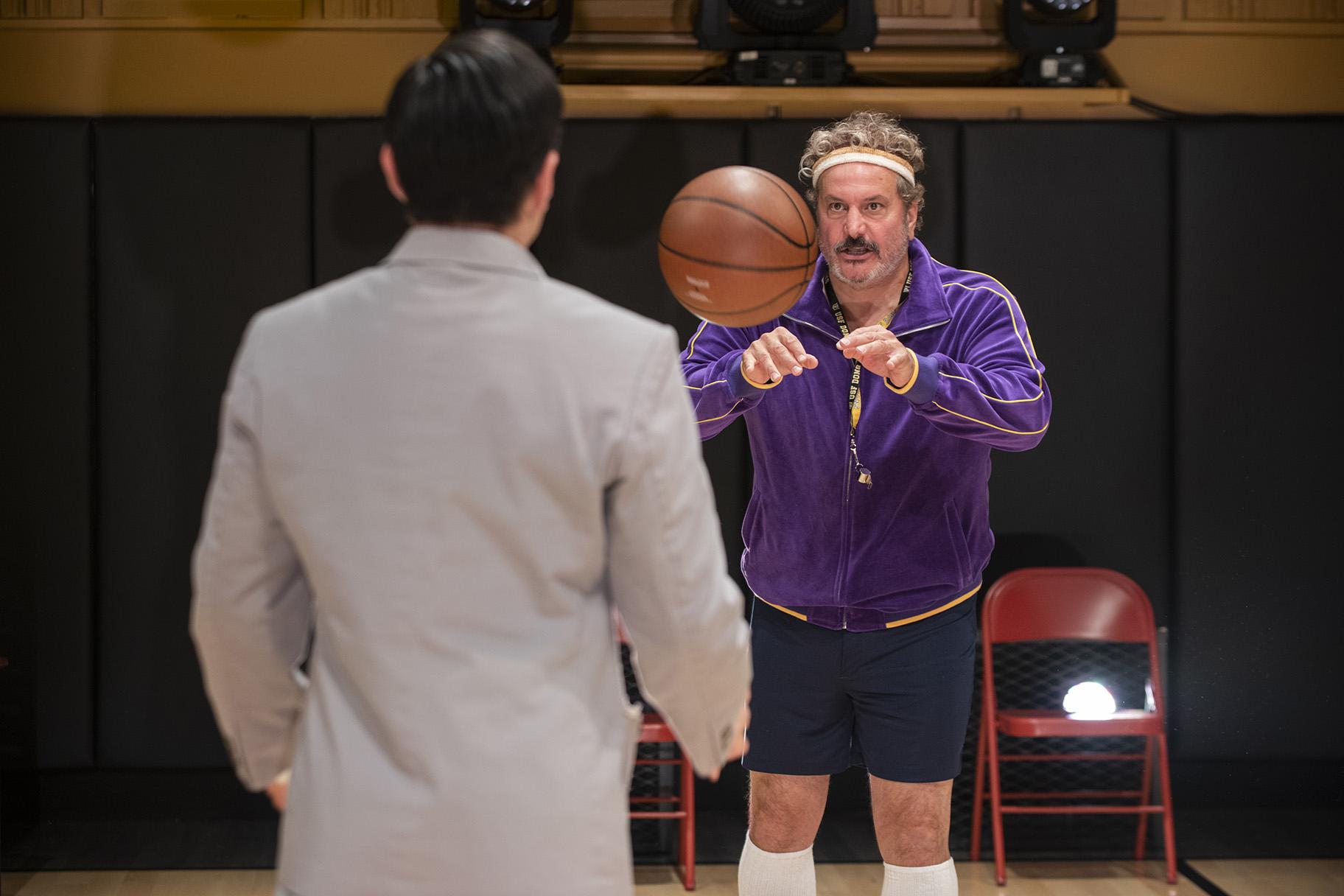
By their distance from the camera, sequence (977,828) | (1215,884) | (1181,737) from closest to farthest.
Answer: (1215,884)
(977,828)
(1181,737)

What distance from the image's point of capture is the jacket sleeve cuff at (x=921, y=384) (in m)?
2.49

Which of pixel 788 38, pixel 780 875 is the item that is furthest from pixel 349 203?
pixel 780 875

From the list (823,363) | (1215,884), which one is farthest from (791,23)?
(1215,884)

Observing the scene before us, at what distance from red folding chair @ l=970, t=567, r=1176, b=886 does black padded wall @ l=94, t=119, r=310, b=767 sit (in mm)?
2566

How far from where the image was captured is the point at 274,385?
4.75ft

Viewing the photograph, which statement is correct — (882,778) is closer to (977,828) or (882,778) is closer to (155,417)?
(977,828)

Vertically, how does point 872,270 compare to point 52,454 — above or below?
above

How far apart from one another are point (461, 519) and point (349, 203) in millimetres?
3347

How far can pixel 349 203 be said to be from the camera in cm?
452

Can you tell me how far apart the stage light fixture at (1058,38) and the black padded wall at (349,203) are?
85.6 inches

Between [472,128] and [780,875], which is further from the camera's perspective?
[780,875]

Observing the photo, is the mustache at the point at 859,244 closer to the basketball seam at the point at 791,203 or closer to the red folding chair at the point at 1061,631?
the basketball seam at the point at 791,203

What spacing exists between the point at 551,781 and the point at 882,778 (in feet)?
4.62

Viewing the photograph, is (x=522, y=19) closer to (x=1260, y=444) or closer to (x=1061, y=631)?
(x=1061, y=631)
